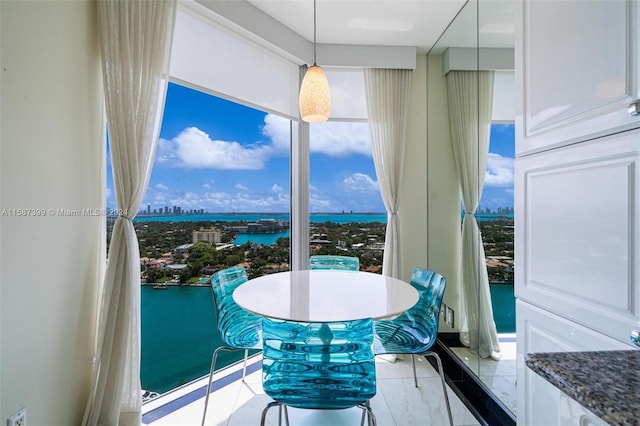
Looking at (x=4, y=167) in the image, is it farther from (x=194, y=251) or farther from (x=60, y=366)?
(x=194, y=251)

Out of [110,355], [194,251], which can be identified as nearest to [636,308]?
[110,355]

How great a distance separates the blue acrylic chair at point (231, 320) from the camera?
1748mm

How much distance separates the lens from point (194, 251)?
2.31m

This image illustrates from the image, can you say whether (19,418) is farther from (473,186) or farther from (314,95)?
(473,186)

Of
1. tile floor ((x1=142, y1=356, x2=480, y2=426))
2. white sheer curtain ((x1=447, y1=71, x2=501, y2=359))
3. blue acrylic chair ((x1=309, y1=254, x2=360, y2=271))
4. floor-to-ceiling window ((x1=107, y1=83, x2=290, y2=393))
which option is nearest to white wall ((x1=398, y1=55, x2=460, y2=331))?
white sheer curtain ((x1=447, y1=71, x2=501, y2=359))

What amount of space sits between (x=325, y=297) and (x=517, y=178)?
1.13 metres

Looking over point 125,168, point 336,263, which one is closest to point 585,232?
point 336,263

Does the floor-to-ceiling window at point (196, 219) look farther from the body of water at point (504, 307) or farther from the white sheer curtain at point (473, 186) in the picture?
the body of water at point (504, 307)

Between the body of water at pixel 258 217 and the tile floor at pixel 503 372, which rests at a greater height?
the body of water at pixel 258 217

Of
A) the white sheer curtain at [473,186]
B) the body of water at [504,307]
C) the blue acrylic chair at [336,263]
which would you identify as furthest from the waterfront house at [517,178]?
the blue acrylic chair at [336,263]

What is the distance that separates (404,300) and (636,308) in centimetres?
90

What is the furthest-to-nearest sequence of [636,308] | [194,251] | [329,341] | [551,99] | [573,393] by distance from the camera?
[194,251], [329,341], [551,99], [636,308], [573,393]

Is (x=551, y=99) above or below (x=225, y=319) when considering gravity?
above

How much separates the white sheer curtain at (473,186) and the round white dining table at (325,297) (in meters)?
0.57
